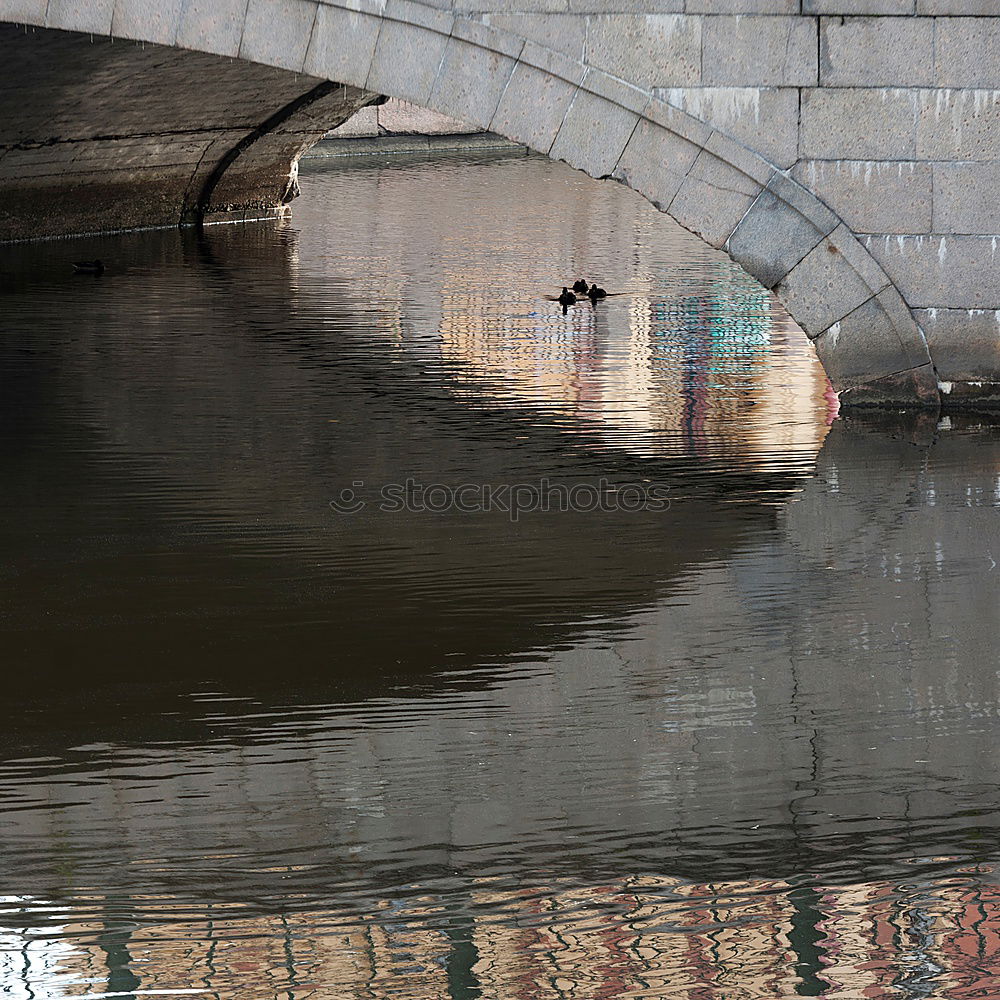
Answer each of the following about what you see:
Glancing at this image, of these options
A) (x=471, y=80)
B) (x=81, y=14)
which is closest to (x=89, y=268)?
(x=81, y=14)

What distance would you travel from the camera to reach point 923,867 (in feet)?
9.93

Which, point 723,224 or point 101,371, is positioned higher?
point 723,224

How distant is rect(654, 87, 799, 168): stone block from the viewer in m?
6.26

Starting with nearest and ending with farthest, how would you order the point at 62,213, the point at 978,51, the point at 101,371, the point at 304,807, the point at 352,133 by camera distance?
1. the point at 304,807
2. the point at 978,51
3. the point at 101,371
4. the point at 62,213
5. the point at 352,133

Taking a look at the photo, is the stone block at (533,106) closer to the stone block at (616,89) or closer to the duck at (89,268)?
the stone block at (616,89)

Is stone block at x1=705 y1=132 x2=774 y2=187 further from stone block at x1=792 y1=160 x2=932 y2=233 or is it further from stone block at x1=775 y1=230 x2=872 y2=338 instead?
stone block at x1=775 y1=230 x2=872 y2=338

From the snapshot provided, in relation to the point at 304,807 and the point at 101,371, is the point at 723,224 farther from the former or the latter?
the point at 304,807

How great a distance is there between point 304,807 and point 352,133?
18927 mm

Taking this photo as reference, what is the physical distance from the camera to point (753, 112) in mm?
6281

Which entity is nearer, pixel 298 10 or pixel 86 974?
pixel 86 974

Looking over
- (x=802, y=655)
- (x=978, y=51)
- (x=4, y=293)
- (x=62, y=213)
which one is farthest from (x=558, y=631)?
(x=62, y=213)

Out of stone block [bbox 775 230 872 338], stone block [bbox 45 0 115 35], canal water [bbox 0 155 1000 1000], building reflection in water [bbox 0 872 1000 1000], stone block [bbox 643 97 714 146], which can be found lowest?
building reflection in water [bbox 0 872 1000 1000]

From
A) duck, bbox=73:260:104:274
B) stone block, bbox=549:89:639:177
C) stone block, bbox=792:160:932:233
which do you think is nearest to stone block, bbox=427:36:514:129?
stone block, bbox=549:89:639:177

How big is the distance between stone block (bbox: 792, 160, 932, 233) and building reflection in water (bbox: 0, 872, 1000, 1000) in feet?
12.3
